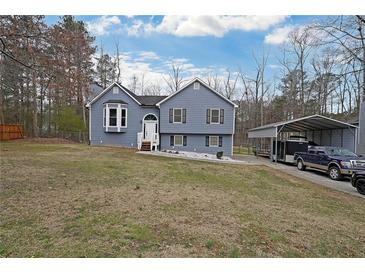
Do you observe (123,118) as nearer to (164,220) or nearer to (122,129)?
(122,129)

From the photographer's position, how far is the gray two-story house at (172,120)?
19062 mm

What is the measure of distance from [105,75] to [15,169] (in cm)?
2554

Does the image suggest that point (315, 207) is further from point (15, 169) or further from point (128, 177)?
point (15, 169)

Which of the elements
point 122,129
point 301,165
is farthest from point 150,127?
point 301,165

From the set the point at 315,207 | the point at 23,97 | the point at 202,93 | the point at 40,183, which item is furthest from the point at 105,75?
the point at 315,207

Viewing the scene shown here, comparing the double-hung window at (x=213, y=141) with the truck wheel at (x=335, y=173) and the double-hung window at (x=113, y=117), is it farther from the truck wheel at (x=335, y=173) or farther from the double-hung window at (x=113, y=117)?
the truck wheel at (x=335, y=173)

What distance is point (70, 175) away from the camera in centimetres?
762

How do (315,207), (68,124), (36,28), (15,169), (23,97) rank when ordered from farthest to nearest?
(23,97)
(68,124)
(15,169)
(36,28)
(315,207)

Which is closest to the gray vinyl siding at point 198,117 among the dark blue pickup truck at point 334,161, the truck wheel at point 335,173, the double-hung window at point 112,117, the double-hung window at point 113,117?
the double-hung window at point 113,117

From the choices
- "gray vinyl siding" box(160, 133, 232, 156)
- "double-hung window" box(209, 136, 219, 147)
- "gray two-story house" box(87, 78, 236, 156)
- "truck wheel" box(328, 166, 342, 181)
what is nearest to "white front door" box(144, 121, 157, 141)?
"gray two-story house" box(87, 78, 236, 156)

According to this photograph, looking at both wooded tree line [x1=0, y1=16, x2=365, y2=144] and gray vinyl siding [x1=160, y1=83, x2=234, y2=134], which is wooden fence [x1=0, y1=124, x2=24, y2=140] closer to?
wooded tree line [x1=0, y1=16, x2=365, y2=144]

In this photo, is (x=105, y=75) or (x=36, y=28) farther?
(x=105, y=75)

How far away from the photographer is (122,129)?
19453 mm

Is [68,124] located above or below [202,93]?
below
